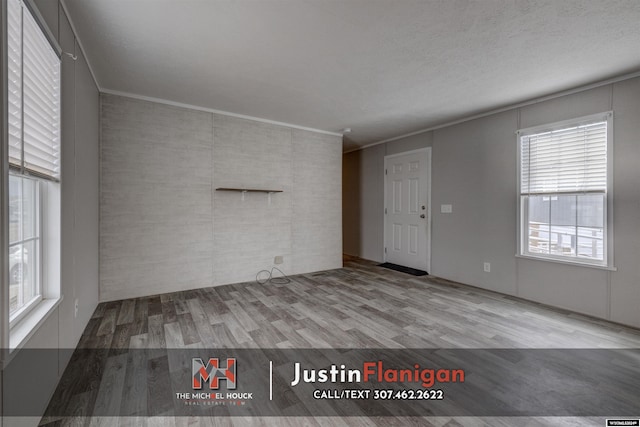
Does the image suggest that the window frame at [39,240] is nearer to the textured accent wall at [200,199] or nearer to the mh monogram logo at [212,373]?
the mh monogram logo at [212,373]

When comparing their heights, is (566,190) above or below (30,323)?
above

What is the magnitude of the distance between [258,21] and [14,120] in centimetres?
156

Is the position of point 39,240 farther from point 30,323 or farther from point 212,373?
point 212,373

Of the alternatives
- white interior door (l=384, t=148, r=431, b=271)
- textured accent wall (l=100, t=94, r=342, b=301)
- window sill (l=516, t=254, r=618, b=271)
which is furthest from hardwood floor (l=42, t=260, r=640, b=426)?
white interior door (l=384, t=148, r=431, b=271)

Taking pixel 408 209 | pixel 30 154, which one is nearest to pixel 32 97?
pixel 30 154

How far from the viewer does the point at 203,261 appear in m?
3.86

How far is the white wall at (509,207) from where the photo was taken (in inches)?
110

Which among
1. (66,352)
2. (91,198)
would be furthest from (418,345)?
(91,198)

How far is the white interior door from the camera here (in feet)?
16.0

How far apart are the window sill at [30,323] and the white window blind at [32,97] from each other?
738 mm

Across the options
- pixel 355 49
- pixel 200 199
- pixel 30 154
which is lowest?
pixel 200 199

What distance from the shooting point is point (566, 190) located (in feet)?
10.5

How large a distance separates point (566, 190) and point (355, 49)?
2874 mm

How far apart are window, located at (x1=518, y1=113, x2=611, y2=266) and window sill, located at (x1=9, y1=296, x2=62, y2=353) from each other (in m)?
4.57
